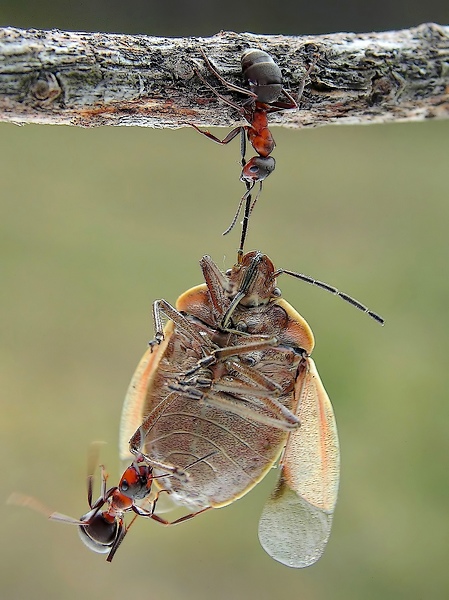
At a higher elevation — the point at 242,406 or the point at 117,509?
the point at 242,406

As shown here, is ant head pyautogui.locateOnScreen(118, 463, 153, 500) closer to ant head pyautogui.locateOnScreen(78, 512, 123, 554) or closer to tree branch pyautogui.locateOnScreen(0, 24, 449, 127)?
ant head pyautogui.locateOnScreen(78, 512, 123, 554)

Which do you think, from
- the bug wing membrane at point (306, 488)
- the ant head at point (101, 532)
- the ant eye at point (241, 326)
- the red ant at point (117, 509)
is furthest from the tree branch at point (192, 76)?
the ant head at point (101, 532)

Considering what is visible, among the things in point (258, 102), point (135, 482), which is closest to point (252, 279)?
point (258, 102)

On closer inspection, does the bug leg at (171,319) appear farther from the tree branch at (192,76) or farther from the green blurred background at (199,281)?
the green blurred background at (199,281)

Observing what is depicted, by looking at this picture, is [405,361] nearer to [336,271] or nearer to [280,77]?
[336,271]

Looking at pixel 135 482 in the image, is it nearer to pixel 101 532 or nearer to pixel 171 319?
pixel 101 532

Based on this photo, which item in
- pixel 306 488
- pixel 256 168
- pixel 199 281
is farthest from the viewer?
pixel 199 281
